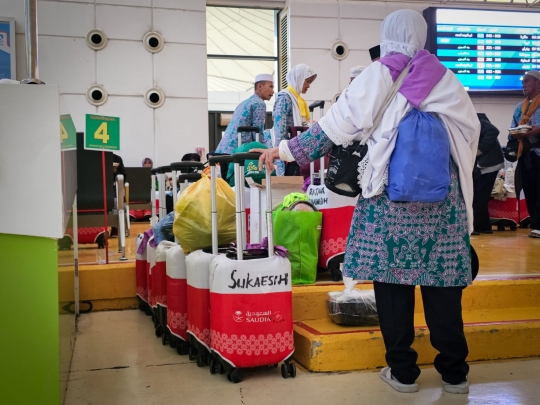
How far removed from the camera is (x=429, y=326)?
221cm

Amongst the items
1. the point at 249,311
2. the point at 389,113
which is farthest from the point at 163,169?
the point at 389,113

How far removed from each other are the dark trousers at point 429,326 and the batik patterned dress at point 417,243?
8cm

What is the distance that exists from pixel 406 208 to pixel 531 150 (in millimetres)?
3955

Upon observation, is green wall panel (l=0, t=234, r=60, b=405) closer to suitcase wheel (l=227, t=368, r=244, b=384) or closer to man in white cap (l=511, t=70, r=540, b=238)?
suitcase wheel (l=227, t=368, r=244, b=384)

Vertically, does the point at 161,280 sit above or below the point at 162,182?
below

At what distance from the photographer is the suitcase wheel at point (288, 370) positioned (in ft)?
8.05

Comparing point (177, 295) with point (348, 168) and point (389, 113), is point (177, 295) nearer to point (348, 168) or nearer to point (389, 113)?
point (348, 168)

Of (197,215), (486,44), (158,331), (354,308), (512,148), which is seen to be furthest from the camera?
(486,44)

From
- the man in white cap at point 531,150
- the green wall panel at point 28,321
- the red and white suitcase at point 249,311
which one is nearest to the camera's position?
the green wall panel at point 28,321

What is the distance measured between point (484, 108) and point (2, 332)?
1035cm

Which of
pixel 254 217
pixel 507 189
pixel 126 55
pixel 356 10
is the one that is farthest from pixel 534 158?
pixel 126 55

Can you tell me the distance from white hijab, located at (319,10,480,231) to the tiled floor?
712 millimetres

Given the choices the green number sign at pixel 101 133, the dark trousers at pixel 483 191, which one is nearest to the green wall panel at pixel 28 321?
the green number sign at pixel 101 133

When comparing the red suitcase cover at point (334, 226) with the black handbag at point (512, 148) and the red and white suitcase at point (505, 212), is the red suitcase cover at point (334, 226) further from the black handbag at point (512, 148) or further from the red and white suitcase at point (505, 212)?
the red and white suitcase at point (505, 212)
